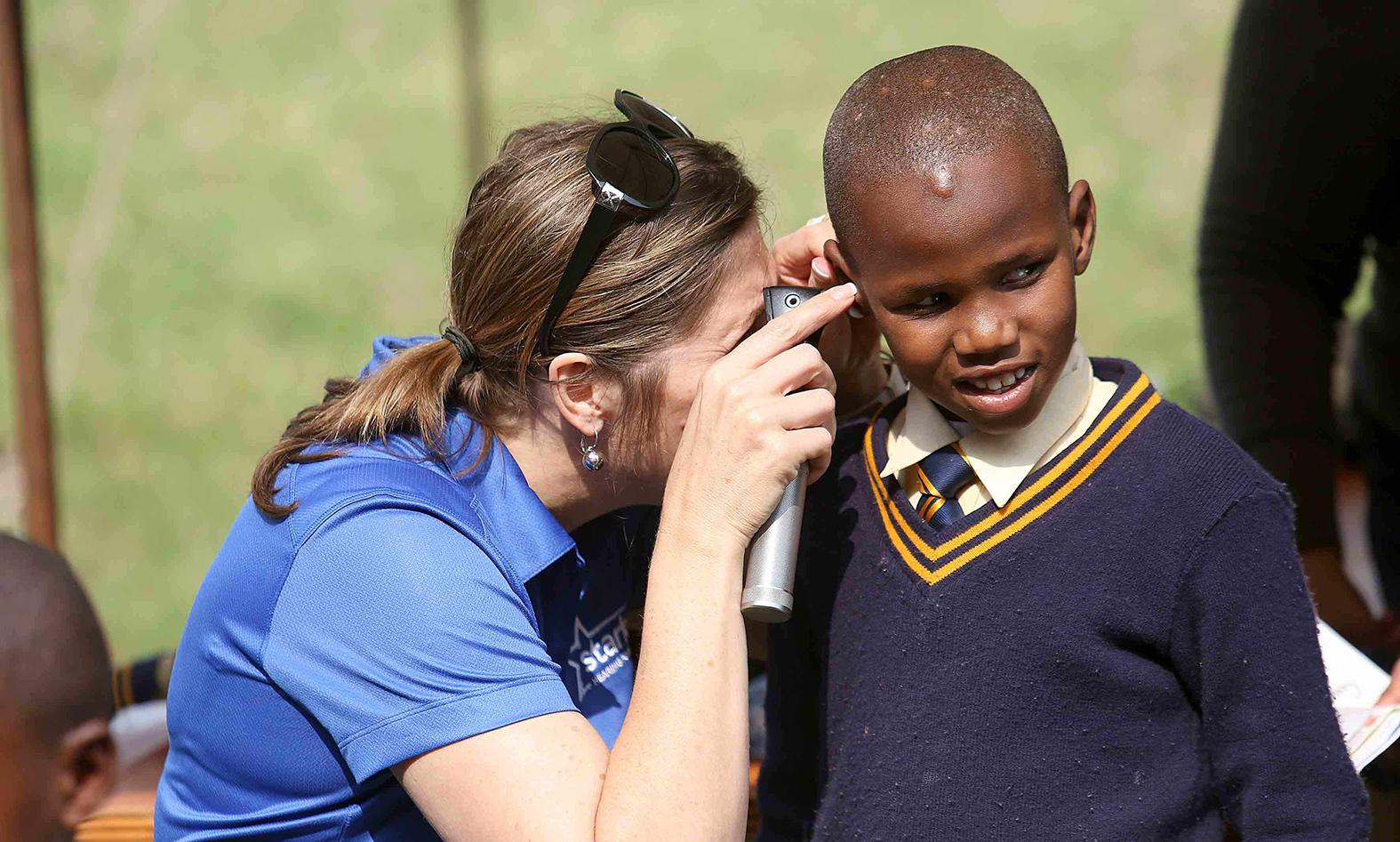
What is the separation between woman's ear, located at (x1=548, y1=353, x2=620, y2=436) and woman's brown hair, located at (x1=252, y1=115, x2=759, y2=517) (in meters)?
0.02

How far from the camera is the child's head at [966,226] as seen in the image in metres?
1.41

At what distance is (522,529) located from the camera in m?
1.73

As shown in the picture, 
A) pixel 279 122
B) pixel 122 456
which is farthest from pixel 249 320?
pixel 279 122

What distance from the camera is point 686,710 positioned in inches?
59.0

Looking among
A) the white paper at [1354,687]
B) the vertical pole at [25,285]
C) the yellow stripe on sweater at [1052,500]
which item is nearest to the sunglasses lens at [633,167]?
the yellow stripe on sweater at [1052,500]

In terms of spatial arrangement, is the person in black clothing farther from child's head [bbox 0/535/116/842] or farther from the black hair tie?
child's head [bbox 0/535/116/842]

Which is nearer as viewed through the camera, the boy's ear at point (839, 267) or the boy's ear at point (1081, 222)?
the boy's ear at point (1081, 222)

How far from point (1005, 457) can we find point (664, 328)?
0.44 meters

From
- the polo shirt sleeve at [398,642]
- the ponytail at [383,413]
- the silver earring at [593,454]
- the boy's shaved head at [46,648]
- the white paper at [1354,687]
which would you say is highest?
the ponytail at [383,413]

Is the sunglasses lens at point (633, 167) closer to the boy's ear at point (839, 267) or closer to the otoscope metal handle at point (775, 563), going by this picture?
the boy's ear at point (839, 267)

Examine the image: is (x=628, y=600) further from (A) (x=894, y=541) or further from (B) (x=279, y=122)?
(B) (x=279, y=122)

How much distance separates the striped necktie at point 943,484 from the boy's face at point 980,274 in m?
0.09

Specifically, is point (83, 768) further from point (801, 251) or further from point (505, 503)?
point (801, 251)

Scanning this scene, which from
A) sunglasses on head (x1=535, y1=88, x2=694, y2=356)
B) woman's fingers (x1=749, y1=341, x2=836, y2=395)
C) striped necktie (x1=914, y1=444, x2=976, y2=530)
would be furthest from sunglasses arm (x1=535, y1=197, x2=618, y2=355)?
striped necktie (x1=914, y1=444, x2=976, y2=530)
